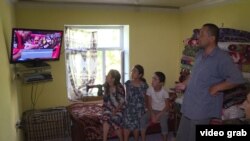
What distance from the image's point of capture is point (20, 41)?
10.1ft

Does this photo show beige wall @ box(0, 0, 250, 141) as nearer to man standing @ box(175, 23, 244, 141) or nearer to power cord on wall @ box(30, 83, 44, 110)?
power cord on wall @ box(30, 83, 44, 110)

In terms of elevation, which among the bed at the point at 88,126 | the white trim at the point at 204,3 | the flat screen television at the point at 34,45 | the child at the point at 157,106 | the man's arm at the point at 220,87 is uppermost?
the white trim at the point at 204,3

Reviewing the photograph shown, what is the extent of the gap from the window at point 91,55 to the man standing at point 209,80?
257 centimetres

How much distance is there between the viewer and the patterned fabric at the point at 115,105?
3.26 metres

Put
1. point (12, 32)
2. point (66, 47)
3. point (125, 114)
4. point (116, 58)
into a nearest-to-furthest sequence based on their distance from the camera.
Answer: point (12, 32) < point (125, 114) < point (66, 47) < point (116, 58)

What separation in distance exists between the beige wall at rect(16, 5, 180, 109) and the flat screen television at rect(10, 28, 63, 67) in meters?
0.55

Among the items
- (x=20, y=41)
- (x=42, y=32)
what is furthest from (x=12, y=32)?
(x=42, y=32)

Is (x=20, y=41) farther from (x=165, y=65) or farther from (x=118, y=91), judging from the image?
(x=165, y=65)

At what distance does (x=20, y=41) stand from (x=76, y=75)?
4.86 ft

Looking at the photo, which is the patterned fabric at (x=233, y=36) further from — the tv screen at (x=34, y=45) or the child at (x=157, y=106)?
the tv screen at (x=34, y=45)

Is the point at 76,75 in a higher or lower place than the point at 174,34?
lower

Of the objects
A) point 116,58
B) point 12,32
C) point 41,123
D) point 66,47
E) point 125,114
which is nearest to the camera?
point 12,32

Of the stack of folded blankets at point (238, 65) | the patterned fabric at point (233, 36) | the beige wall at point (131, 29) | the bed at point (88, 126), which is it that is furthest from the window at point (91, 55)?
the stack of folded blankets at point (238, 65)

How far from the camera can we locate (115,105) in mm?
3268
